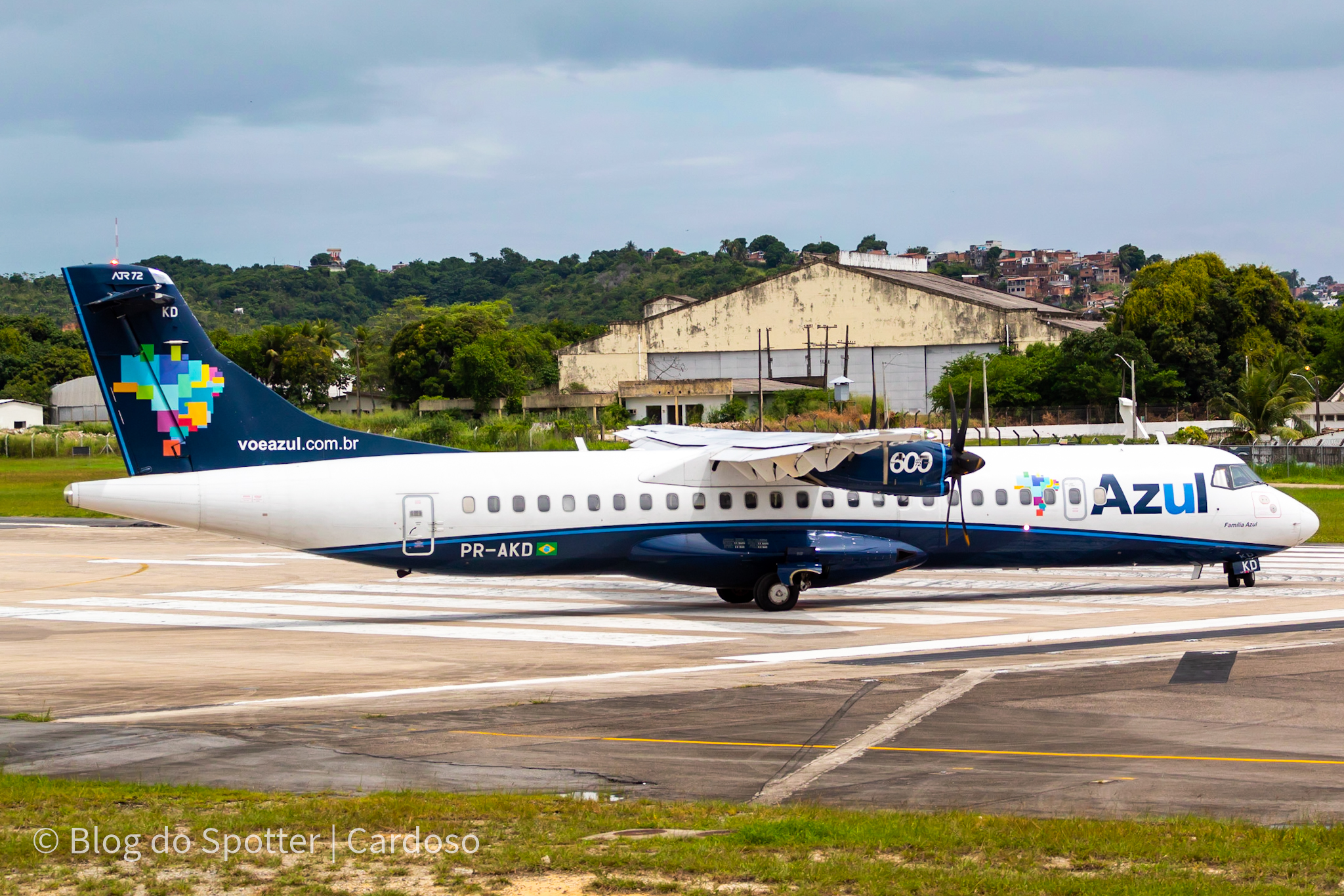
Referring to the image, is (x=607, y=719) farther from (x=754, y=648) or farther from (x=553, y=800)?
(x=754, y=648)

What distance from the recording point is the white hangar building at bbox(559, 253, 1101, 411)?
8950cm

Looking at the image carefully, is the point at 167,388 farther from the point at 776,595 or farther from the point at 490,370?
the point at 490,370

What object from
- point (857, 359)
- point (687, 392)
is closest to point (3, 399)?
point (687, 392)

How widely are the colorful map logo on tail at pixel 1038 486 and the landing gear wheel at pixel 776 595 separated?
4674mm

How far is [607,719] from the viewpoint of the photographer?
512 inches

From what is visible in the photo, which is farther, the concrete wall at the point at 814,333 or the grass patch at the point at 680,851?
the concrete wall at the point at 814,333

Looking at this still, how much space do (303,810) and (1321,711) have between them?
10402 millimetres

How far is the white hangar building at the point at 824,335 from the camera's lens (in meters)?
89.5

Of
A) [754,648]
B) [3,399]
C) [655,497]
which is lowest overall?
[754,648]

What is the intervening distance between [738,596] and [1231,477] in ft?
32.2

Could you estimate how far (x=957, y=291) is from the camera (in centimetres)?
10175

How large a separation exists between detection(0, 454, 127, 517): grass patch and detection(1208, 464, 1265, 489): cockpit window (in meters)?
32.4

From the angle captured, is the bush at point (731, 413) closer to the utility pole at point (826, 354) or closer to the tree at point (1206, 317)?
the utility pole at point (826, 354)

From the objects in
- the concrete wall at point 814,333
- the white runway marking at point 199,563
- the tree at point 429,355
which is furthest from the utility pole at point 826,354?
the white runway marking at point 199,563
